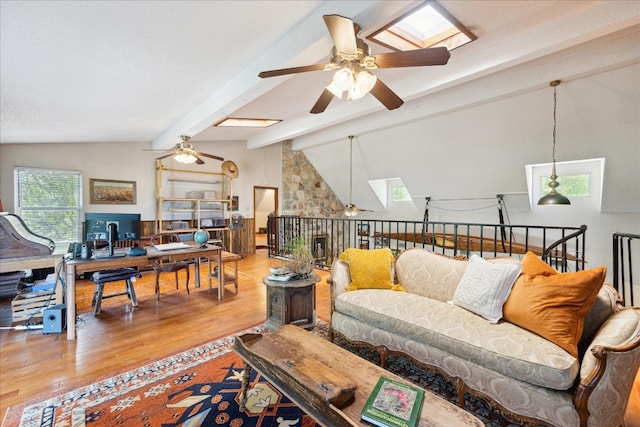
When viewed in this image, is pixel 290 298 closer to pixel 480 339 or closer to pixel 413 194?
pixel 480 339

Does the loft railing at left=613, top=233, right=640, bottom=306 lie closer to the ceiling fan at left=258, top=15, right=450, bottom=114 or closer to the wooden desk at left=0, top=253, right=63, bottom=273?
the ceiling fan at left=258, top=15, right=450, bottom=114

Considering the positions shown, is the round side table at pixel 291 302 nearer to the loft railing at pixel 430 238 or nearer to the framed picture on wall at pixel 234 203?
the loft railing at pixel 430 238

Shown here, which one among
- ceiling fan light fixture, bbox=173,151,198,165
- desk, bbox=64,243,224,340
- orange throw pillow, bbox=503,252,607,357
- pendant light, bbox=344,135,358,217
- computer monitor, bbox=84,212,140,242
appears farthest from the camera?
pendant light, bbox=344,135,358,217

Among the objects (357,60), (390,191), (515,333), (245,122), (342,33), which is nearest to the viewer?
(342,33)

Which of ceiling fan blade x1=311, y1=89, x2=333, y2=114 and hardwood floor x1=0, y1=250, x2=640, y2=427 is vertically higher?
ceiling fan blade x1=311, y1=89, x2=333, y2=114

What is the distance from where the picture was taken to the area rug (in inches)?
65.3

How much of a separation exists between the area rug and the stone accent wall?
5676 mm

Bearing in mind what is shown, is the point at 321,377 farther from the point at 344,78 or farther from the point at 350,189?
the point at 350,189

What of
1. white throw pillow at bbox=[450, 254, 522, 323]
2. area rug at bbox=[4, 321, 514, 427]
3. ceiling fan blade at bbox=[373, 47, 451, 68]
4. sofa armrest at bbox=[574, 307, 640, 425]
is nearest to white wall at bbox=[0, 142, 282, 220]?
area rug at bbox=[4, 321, 514, 427]

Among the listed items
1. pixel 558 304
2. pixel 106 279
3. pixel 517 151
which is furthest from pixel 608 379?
pixel 106 279

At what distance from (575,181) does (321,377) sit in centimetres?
579

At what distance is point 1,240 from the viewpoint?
282cm

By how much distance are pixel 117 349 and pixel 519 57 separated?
451 cm

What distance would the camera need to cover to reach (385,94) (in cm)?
224
